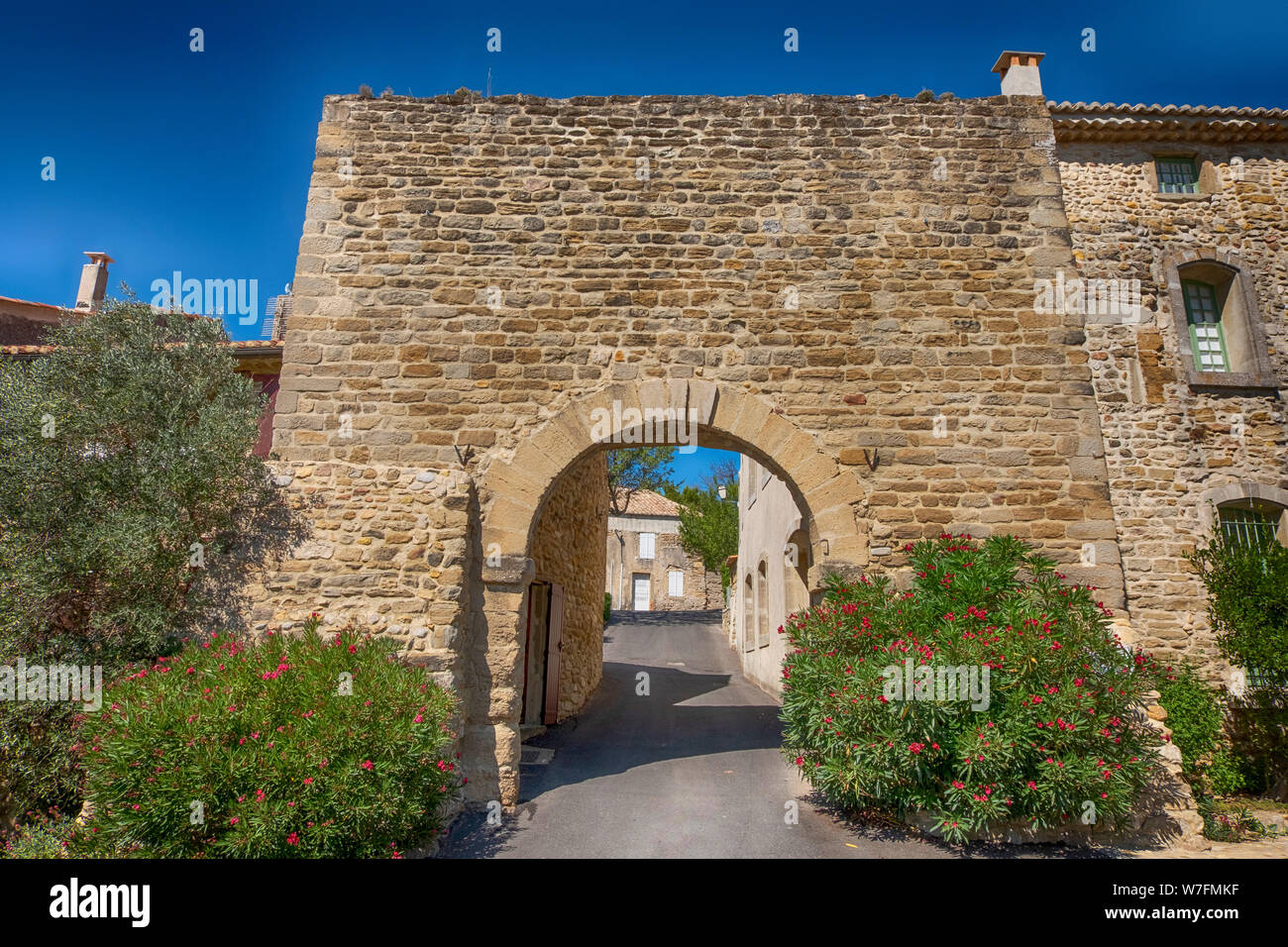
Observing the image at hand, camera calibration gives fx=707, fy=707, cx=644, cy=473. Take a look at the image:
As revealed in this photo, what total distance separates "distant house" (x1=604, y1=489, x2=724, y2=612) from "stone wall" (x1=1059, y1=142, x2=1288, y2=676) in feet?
62.3

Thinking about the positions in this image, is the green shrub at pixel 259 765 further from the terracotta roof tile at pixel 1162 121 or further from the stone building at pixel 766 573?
the terracotta roof tile at pixel 1162 121

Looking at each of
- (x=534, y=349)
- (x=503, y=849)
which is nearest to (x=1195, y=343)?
(x=534, y=349)

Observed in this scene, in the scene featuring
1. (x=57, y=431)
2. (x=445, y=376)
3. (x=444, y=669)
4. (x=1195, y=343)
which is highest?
(x=1195, y=343)

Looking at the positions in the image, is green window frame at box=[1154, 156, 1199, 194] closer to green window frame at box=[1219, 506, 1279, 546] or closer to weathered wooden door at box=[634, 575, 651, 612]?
green window frame at box=[1219, 506, 1279, 546]

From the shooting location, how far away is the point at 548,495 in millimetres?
5891

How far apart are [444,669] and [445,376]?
241 cm

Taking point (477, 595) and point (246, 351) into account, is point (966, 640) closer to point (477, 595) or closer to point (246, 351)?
point (477, 595)

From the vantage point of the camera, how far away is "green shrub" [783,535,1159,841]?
436 cm

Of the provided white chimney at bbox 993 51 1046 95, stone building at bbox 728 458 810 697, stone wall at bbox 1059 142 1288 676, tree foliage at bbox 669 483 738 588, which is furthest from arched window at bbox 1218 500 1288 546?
tree foliage at bbox 669 483 738 588

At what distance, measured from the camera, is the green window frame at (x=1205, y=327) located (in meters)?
10.2

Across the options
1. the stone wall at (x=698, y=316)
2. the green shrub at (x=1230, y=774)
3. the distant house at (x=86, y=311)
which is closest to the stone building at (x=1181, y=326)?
the green shrub at (x=1230, y=774)

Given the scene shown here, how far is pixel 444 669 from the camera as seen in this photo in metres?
5.09

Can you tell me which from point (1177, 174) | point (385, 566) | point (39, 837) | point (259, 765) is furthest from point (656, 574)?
point (259, 765)

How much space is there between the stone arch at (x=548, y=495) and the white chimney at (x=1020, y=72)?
4.10 meters
